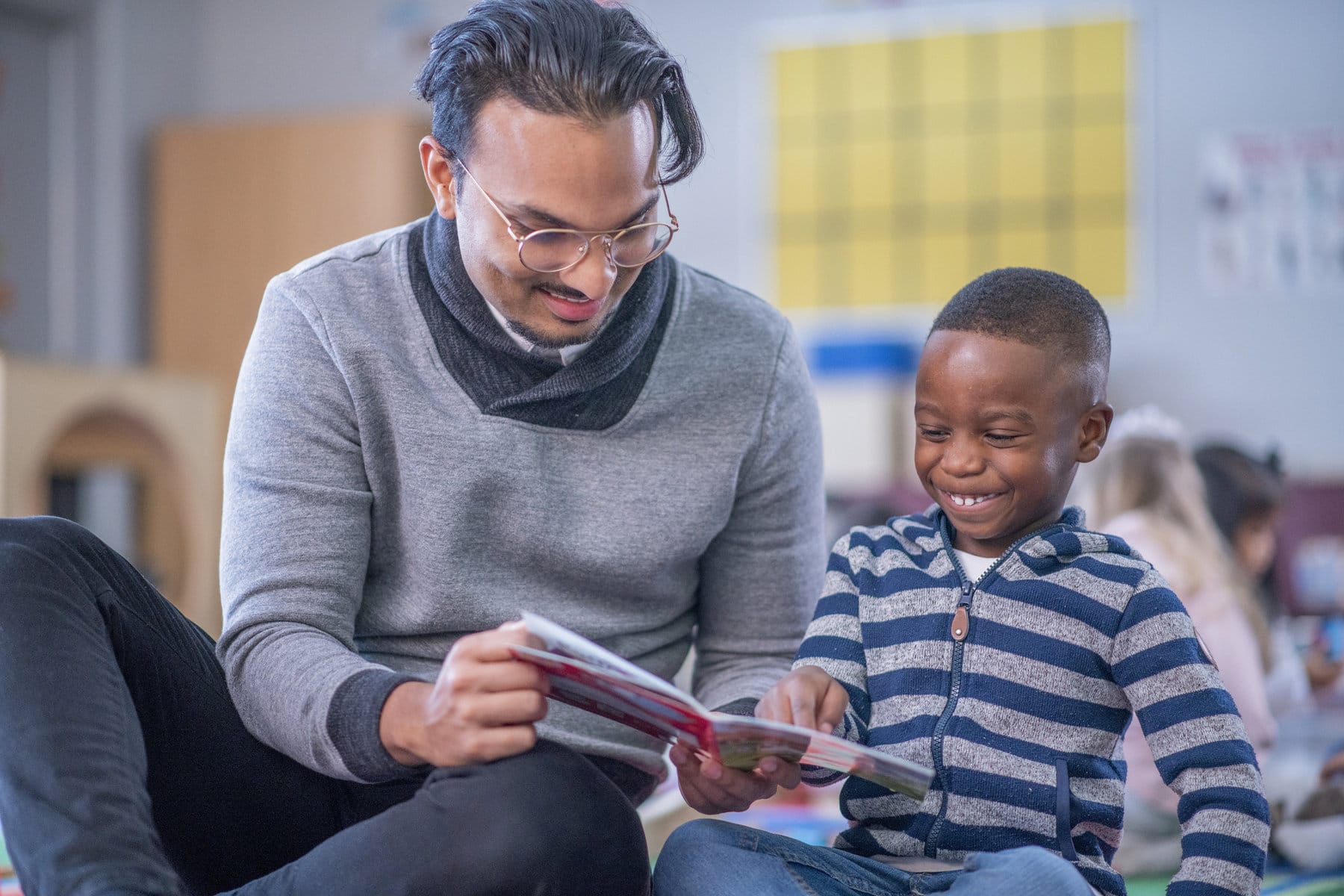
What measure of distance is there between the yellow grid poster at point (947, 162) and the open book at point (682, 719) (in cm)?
342

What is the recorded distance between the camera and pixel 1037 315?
1021 mm

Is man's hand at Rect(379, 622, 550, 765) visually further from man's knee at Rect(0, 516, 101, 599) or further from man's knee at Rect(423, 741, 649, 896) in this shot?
man's knee at Rect(0, 516, 101, 599)

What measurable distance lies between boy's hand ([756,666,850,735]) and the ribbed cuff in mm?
263

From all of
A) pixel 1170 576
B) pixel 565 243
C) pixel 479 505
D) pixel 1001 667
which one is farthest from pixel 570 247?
pixel 1170 576

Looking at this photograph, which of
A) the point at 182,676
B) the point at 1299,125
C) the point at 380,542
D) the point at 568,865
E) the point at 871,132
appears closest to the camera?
the point at 568,865

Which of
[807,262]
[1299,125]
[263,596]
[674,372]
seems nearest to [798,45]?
[807,262]

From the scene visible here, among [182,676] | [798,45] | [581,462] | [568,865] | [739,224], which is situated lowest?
[568,865]

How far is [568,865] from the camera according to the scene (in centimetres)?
90

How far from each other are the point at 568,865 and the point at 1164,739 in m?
0.42

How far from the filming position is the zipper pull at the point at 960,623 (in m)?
1.00

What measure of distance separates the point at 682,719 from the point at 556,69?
51 cm

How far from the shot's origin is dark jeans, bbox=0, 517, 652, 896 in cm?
83

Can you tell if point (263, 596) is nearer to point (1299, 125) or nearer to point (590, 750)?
point (590, 750)

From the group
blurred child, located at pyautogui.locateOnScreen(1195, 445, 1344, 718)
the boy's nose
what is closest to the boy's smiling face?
the boy's nose
